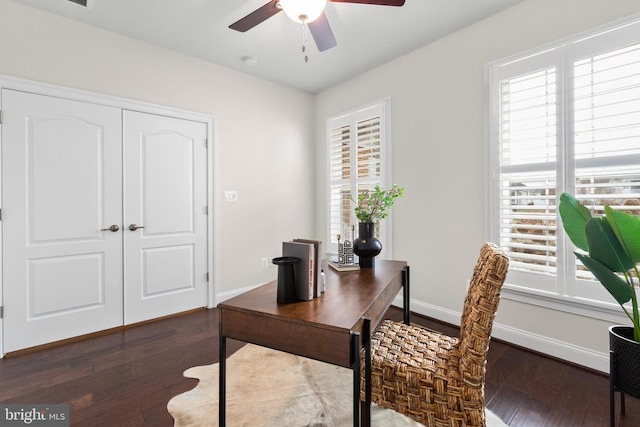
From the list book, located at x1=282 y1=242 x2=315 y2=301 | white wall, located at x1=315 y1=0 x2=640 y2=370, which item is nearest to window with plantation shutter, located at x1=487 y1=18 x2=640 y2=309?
white wall, located at x1=315 y1=0 x2=640 y2=370

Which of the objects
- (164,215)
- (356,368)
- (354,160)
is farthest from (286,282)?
(354,160)

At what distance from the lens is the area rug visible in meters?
1.65

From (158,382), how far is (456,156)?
3032 mm

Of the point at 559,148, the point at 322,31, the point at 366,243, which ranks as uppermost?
the point at 322,31

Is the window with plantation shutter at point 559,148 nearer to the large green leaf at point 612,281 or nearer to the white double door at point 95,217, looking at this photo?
the large green leaf at point 612,281

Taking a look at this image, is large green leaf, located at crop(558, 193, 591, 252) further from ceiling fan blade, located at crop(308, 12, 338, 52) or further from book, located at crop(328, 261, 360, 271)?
ceiling fan blade, located at crop(308, 12, 338, 52)

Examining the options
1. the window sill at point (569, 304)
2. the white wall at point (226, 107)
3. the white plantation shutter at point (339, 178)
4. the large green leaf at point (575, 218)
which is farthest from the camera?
the white plantation shutter at point (339, 178)

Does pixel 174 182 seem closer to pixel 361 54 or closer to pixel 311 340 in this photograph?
pixel 361 54

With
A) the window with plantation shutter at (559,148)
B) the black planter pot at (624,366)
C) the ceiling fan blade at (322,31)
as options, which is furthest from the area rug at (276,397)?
the ceiling fan blade at (322,31)

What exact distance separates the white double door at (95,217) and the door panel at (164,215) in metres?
0.01

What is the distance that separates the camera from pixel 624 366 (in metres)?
1.56

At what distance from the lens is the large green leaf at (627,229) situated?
1.45 m

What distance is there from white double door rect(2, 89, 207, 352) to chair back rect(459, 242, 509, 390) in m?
3.02

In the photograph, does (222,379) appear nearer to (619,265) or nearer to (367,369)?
(367,369)
